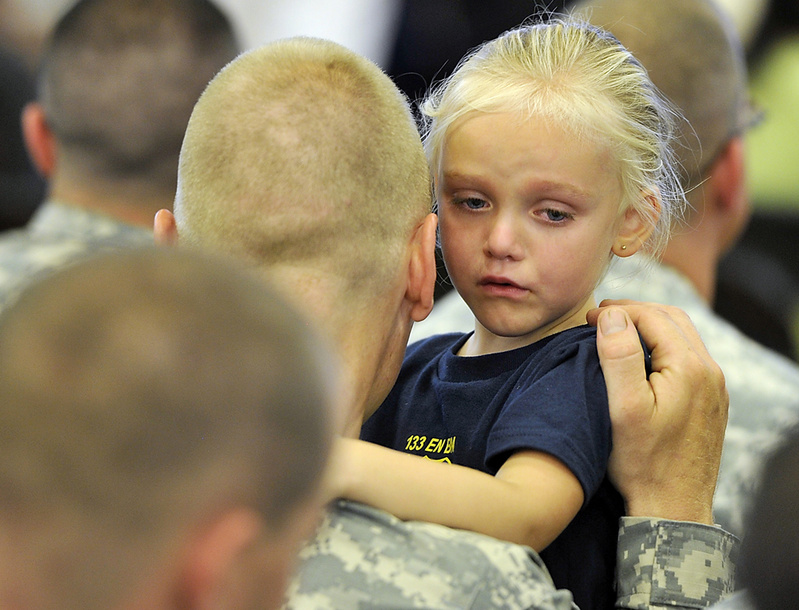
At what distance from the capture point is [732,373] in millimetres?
2592

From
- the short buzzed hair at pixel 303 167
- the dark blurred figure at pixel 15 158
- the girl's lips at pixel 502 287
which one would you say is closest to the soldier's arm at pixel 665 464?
the girl's lips at pixel 502 287

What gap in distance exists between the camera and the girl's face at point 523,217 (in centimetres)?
149

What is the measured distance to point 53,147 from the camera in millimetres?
3057

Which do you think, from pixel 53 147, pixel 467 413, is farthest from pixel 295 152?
pixel 53 147

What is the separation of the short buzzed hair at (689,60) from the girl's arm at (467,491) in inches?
59.2

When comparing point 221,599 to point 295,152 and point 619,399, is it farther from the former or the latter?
point 619,399

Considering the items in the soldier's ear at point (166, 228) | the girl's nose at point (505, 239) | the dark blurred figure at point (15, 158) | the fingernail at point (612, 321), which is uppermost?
the girl's nose at point (505, 239)

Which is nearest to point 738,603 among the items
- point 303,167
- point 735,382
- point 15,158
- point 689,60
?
point 303,167

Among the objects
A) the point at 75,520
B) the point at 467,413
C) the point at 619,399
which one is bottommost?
the point at 467,413

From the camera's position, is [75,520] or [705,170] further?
[705,170]

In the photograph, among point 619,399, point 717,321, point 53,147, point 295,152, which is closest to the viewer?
point 295,152

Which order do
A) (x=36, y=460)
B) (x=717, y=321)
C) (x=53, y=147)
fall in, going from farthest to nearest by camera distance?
(x=53, y=147), (x=717, y=321), (x=36, y=460)

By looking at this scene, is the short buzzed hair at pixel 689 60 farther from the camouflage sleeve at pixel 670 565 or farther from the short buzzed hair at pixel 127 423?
the short buzzed hair at pixel 127 423

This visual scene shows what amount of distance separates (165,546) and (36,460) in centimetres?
11
